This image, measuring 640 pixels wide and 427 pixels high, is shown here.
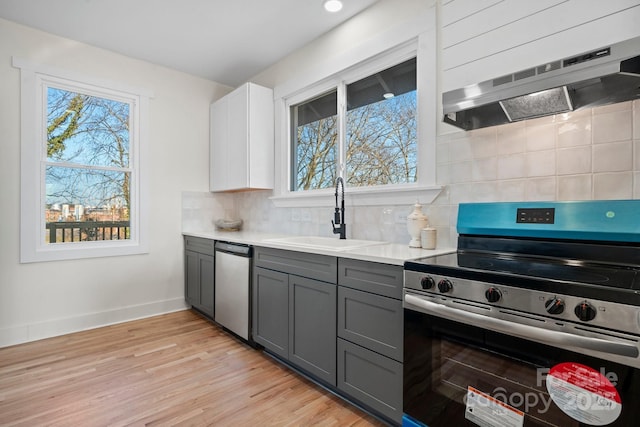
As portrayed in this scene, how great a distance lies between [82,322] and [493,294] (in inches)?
139

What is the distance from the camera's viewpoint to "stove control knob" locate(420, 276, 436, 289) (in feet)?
4.59

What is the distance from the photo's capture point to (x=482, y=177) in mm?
1854

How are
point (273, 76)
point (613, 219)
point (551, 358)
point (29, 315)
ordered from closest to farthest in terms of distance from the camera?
1. point (551, 358)
2. point (613, 219)
3. point (29, 315)
4. point (273, 76)

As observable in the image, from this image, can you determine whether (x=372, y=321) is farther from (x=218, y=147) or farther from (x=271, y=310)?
(x=218, y=147)

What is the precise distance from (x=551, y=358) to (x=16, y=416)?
8.53 ft

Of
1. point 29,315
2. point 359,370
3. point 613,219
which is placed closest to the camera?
point 613,219

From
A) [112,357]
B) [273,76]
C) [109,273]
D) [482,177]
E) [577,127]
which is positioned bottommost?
[112,357]

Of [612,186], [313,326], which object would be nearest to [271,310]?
[313,326]

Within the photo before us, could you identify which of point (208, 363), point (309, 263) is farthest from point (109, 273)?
point (309, 263)

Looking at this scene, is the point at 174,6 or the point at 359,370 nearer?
the point at 359,370

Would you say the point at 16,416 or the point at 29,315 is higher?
the point at 29,315

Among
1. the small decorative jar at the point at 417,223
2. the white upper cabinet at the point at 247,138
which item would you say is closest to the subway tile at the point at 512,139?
the small decorative jar at the point at 417,223

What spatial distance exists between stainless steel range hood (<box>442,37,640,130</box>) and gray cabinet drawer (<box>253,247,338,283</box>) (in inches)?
41.0

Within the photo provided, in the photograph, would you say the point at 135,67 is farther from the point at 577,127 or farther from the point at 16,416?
the point at 577,127
